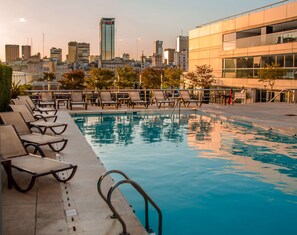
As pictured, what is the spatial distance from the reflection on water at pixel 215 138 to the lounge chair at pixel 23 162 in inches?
158

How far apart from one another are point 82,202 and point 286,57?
3385 cm

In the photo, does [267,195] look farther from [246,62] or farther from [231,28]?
[231,28]

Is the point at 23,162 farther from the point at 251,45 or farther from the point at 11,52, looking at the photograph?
the point at 11,52

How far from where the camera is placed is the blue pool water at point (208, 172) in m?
5.68

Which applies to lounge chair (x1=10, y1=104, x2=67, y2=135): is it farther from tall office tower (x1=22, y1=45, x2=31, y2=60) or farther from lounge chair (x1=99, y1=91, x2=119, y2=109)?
tall office tower (x1=22, y1=45, x2=31, y2=60)

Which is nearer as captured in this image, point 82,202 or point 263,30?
point 82,202

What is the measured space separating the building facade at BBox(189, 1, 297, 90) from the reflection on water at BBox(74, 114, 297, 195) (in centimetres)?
2110

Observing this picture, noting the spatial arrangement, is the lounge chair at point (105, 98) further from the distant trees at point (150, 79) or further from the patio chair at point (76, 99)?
the distant trees at point (150, 79)

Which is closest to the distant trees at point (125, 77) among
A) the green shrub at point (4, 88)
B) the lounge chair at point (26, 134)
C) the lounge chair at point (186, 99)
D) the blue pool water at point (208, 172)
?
the lounge chair at point (186, 99)

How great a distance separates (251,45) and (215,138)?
102 ft

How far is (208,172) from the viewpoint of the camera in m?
8.09

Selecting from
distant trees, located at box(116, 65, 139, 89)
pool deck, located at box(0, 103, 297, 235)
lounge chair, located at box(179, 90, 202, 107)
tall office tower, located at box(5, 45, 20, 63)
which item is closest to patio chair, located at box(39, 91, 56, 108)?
lounge chair, located at box(179, 90, 202, 107)

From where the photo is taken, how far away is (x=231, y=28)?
151 feet

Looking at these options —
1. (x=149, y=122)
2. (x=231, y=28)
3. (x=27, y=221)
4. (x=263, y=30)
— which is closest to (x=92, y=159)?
(x=27, y=221)
